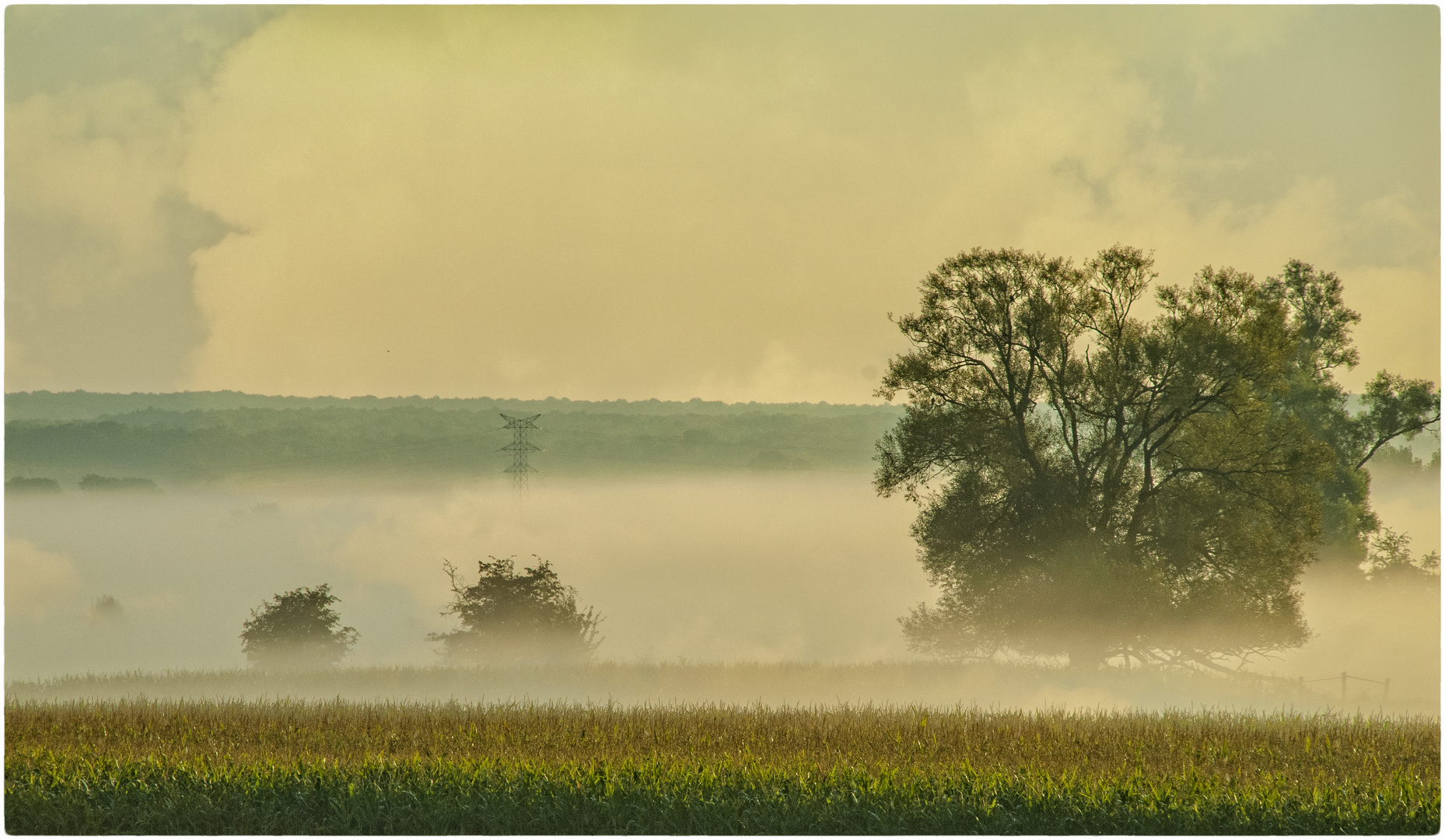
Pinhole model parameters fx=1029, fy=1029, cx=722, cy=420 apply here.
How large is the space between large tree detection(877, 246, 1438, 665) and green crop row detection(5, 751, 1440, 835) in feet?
27.1

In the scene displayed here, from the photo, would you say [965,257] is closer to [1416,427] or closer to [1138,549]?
[1138,549]

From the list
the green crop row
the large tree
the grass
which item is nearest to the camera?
the green crop row

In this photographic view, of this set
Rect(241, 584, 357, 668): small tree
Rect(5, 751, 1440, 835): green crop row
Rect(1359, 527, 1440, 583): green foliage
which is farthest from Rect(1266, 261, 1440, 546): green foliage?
Rect(241, 584, 357, 668): small tree

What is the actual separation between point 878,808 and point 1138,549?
34.8ft

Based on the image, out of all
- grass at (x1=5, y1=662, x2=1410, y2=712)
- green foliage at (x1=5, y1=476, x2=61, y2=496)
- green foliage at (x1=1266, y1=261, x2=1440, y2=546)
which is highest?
green foliage at (x1=1266, y1=261, x2=1440, y2=546)

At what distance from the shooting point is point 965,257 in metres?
17.0

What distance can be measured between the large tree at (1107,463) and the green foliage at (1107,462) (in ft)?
0.09

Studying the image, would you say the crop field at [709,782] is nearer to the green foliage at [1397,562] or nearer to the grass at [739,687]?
the grass at [739,687]

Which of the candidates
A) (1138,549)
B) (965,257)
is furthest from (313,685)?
(1138,549)

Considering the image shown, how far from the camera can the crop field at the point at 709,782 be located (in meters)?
8.85

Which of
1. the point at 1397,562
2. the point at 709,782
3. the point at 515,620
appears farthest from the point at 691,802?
the point at 1397,562

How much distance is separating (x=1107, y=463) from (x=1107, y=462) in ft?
0.04

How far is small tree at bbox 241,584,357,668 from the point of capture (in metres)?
15.7

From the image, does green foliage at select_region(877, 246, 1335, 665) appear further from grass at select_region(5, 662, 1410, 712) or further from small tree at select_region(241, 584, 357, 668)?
small tree at select_region(241, 584, 357, 668)
